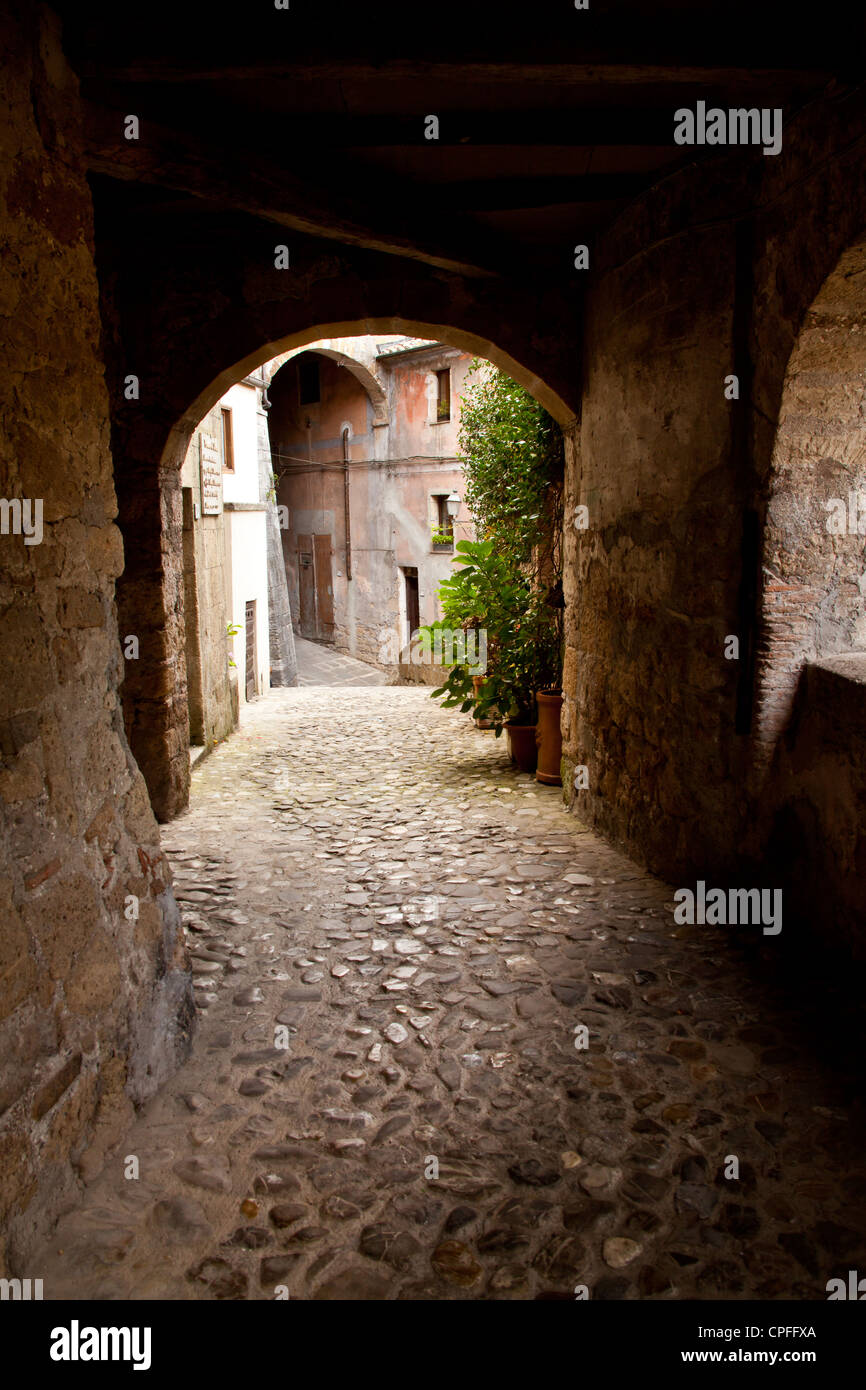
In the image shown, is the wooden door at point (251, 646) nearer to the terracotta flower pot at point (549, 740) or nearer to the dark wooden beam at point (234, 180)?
the terracotta flower pot at point (549, 740)

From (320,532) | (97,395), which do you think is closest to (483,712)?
(97,395)

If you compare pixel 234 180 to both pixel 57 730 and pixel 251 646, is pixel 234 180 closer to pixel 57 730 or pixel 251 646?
pixel 57 730

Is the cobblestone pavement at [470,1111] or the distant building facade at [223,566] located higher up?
the distant building facade at [223,566]

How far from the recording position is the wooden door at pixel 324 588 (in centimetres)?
2286

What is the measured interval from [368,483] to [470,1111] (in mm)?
19237

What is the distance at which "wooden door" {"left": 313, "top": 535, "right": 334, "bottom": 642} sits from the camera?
2286 cm

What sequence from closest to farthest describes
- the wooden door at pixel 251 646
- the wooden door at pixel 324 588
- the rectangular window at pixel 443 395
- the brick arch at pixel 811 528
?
the brick arch at pixel 811 528
the wooden door at pixel 251 646
the rectangular window at pixel 443 395
the wooden door at pixel 324 588

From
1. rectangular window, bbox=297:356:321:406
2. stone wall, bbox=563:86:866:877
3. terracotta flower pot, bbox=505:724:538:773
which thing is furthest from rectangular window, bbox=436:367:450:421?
stone wall, bbox=563:86:866:877

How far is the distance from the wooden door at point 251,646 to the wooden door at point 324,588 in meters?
10.4

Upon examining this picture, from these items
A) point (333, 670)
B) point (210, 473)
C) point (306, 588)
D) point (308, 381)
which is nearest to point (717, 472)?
point (210, 473)

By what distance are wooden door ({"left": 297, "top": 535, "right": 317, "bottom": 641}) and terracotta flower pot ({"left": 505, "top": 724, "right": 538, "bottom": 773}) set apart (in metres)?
17.2

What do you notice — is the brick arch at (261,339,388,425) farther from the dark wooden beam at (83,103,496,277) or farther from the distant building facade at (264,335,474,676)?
the dark wooden beam at (83,103,496,277)

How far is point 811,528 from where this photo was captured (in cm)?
373

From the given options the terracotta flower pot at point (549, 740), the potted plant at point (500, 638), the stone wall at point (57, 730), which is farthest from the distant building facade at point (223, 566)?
the stone wall at point (57, 730)
